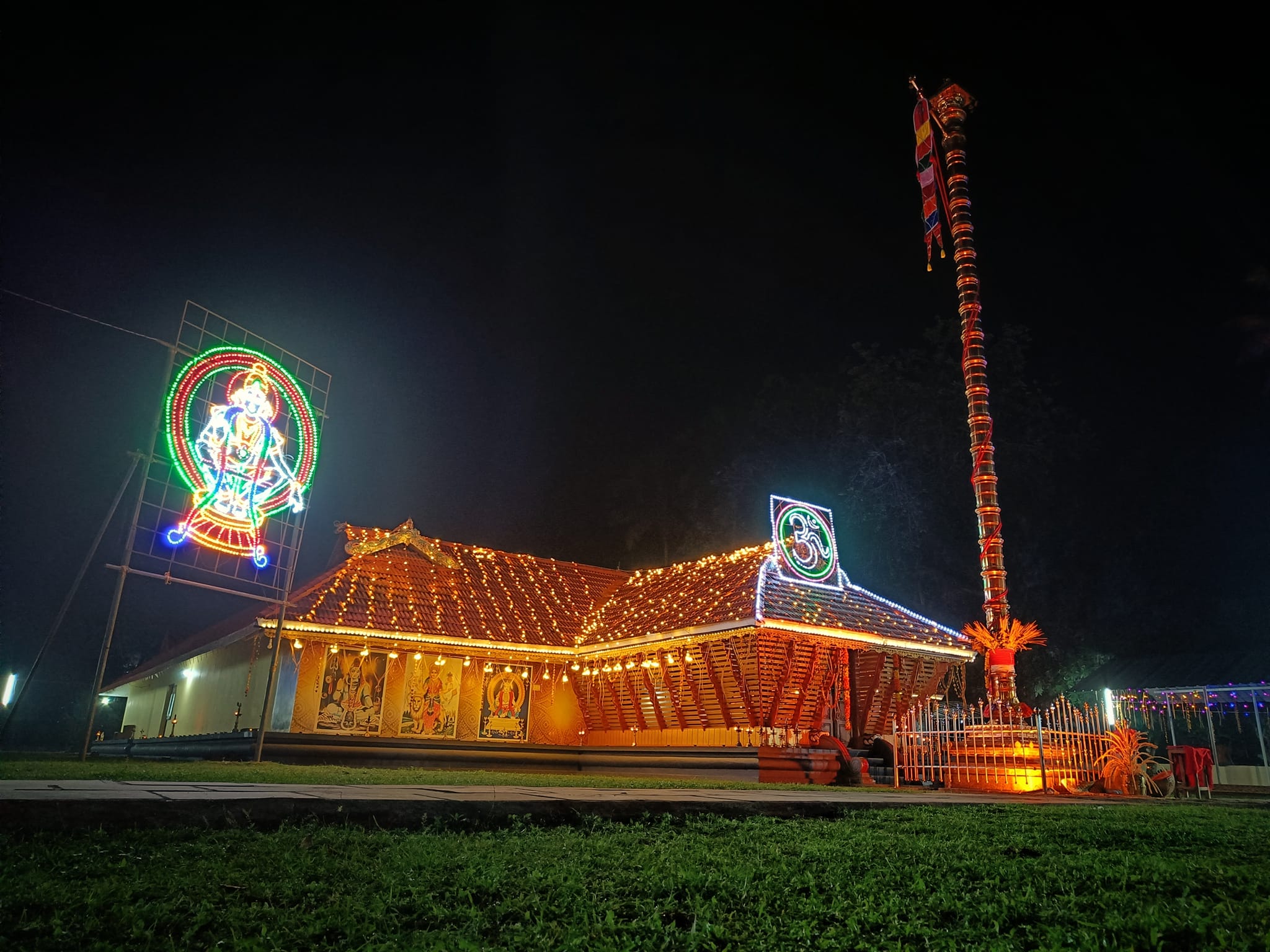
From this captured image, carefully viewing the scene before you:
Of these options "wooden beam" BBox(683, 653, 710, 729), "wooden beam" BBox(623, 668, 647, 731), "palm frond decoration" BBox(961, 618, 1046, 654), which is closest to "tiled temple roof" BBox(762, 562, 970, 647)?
"palm frond decoration" BBox(961, 618, 1046, 654)

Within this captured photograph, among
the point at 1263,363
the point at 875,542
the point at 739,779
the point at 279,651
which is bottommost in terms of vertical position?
the point at 739,779

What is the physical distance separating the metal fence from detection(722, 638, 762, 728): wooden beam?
2.96 m

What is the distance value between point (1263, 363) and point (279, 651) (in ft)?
116

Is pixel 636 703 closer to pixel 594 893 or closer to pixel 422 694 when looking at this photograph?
pixel 422 694

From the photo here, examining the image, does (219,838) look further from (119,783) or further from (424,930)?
(119,783)

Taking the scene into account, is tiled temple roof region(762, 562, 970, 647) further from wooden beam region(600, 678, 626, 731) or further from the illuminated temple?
wooden beam region(600, 678, 626, 731)

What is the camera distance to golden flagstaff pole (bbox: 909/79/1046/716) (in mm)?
15820

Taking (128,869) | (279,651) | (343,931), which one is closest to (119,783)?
(128,869)

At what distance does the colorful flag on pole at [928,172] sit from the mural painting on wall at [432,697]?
52.9 ft

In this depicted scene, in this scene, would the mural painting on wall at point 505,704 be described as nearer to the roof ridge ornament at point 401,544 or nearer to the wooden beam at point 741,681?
the roof ridge ornament at point 401,544

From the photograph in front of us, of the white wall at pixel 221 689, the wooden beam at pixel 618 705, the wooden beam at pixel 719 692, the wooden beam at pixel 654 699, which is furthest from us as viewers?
the wooden beam at pixel 618 705

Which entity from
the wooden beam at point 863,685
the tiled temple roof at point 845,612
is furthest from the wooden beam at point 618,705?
the wooden beam at point 863,685

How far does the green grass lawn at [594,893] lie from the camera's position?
2748mm

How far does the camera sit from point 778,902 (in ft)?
11.1
